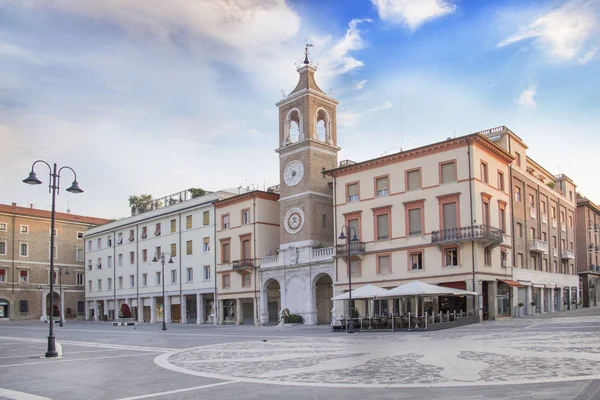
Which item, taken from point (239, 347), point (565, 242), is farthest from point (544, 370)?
point (565, 242)

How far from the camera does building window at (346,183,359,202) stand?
4772 centimetres

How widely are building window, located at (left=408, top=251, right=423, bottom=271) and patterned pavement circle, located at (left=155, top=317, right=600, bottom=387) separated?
18.3 meters

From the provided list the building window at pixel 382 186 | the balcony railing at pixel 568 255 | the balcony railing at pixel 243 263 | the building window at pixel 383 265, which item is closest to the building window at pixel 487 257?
the building window at pixel 383 265

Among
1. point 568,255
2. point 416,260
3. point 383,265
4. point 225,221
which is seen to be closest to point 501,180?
point 416,260

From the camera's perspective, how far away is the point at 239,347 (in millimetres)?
25062

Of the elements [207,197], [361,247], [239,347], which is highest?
[207,197]

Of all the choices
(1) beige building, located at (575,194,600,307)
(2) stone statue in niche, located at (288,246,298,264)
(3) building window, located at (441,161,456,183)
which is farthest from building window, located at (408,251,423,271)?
(1) beige building, located at (575,194,600,307)

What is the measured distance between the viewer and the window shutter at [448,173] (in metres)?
41.7

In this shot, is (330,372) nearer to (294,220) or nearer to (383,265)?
(383,265)

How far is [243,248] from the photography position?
5784 centimetres

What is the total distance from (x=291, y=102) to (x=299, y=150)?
480 cm

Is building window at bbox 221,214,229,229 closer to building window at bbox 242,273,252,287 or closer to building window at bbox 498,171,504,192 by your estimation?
building window at bbox 242,273,252,287

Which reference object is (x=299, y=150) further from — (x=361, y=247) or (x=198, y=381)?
(x=198, y=381)

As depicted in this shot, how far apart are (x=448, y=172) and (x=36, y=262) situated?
62.4 metres
